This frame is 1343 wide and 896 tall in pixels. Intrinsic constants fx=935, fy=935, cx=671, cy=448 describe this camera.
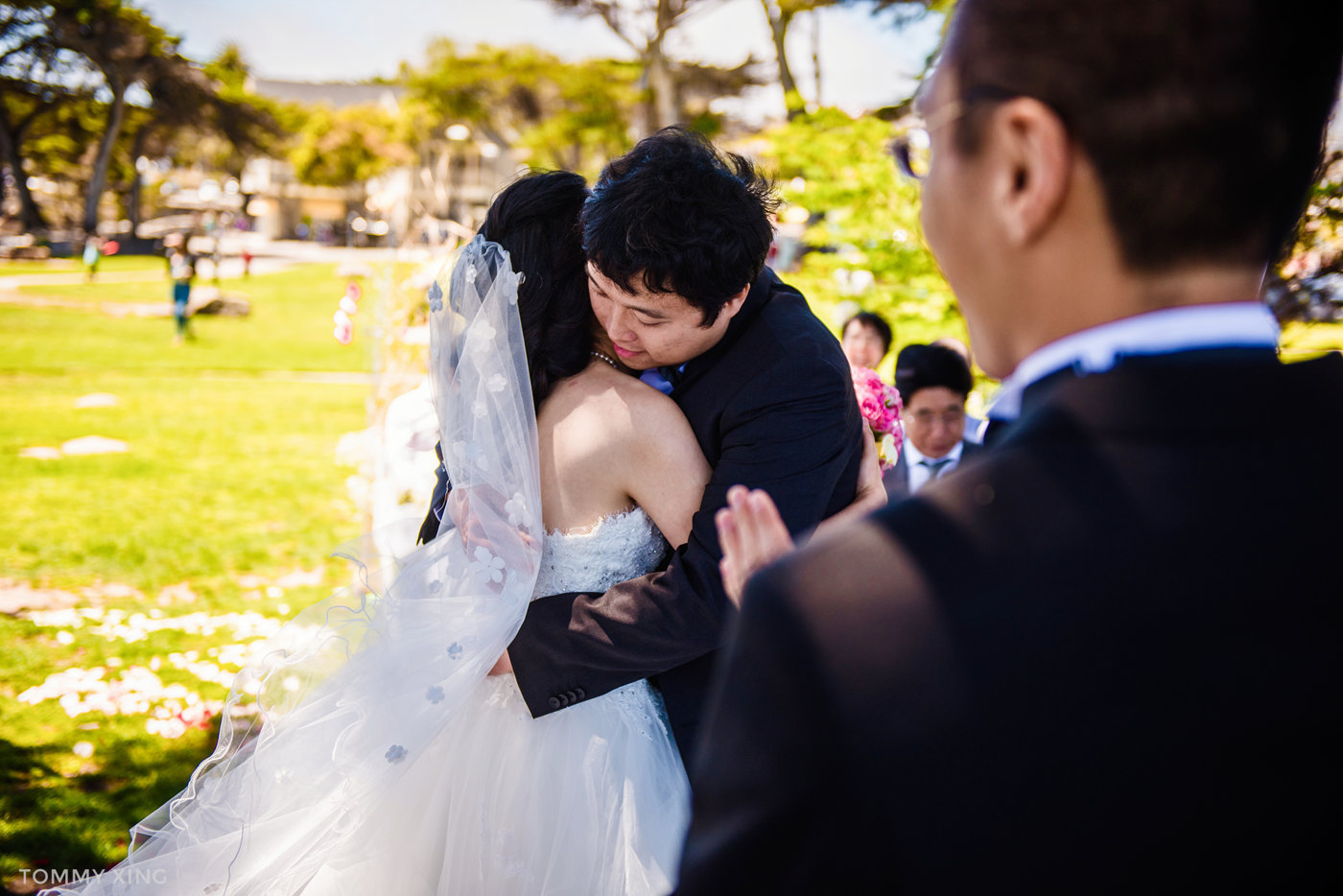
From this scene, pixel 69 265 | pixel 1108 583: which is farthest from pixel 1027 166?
pixel 69 265

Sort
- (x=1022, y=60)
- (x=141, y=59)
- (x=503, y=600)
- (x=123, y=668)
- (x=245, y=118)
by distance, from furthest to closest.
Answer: (x=245, y=118), (x=141, y=59), (x=123, y=668), (x=503, y=600), (x=1022, y=60)

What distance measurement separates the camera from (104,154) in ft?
155

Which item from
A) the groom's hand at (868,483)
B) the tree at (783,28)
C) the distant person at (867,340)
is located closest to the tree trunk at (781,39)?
the tree at (783,28)

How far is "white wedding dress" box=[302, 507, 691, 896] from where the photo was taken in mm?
2143

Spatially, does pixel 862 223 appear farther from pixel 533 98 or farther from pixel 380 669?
pixel 533 98

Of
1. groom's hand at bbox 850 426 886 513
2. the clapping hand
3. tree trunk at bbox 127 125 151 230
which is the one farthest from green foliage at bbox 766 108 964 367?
tree trunk at bbox 127 125 151 230

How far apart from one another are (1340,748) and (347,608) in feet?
6.67

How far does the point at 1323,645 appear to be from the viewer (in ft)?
2.33

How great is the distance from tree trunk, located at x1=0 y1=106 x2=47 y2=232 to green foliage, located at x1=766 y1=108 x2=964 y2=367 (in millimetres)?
48132

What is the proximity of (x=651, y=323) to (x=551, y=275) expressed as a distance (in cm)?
36

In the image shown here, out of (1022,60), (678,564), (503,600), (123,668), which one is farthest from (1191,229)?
(123,668)

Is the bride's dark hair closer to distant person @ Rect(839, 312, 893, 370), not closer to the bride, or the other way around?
the bride

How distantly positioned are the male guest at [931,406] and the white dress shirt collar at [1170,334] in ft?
13.7

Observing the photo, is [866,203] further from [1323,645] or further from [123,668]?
[1323,645]
